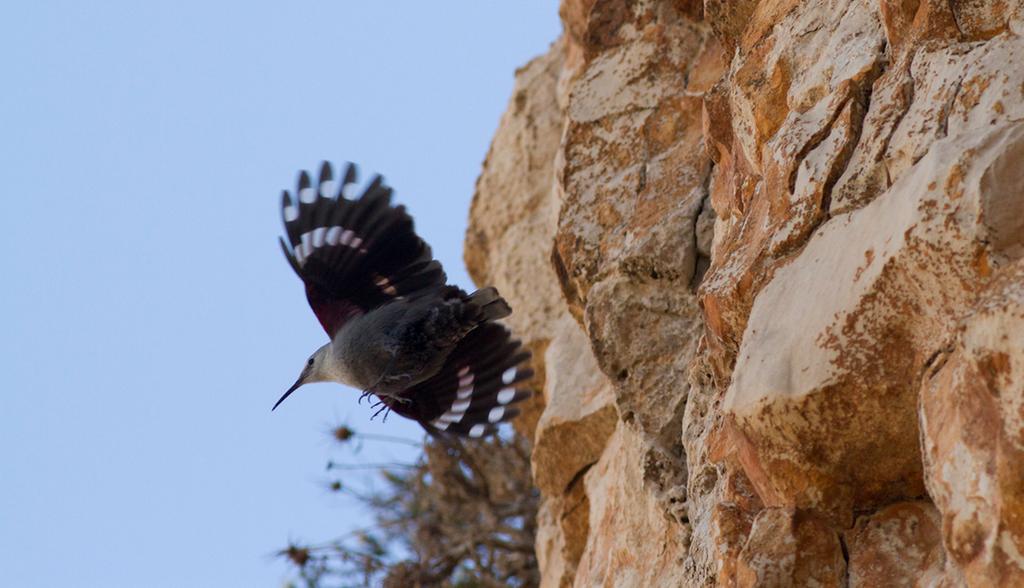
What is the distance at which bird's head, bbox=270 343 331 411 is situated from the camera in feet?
16.9

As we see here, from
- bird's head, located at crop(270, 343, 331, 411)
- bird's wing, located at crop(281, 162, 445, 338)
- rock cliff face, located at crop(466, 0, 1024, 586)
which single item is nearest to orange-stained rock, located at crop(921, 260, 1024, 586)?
→ rock cliff face, located at crop(466, 0, 1024, 586)

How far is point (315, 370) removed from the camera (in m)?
5.22

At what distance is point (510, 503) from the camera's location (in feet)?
20.4

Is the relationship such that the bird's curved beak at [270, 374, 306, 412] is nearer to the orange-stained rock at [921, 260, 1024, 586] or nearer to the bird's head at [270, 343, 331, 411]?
the bird's head at [270, 343, 331, 411]

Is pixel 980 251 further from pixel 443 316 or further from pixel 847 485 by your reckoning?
pixel 443 316

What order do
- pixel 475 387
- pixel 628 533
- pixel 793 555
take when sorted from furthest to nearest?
pixel 475 387, pixel 628 533, pixel 793 555

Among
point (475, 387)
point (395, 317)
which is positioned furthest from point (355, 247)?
point (475, 387)

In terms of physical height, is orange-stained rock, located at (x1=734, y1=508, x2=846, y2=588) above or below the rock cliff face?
below

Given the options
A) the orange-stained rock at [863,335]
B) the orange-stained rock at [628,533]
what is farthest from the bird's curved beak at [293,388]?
the orange-stained rock at [863,335]

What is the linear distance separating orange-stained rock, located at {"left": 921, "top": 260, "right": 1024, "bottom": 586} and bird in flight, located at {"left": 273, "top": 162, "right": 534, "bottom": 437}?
280 centimetres

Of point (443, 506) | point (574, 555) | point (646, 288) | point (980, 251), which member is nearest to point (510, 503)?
point (443, 506)

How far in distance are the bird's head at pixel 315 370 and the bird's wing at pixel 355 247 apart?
324 mm

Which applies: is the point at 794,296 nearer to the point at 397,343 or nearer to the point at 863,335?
the point at 863,335

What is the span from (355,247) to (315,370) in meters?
0.77
